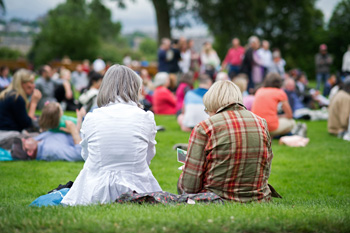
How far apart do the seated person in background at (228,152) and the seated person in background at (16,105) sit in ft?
17.1

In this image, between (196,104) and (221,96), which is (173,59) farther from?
(221,96)

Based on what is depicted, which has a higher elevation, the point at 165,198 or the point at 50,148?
the point at 165,198

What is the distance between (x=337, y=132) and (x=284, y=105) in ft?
8.04

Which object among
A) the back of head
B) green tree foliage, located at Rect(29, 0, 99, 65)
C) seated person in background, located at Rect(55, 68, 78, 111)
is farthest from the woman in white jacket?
green tree foliage, located at Rect(29, 0, 99, 65)

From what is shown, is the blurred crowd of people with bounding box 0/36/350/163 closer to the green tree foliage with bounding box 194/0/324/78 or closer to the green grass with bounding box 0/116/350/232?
the green grass with bounding box 0/116/350/232

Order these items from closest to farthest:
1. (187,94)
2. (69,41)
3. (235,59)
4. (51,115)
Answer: (51,115)
(187,94)
(235,59)
(69,41)

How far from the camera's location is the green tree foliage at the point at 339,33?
118 feet

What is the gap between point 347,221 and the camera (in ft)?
13.6

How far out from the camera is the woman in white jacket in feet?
14.5

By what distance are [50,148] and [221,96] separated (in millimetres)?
4651

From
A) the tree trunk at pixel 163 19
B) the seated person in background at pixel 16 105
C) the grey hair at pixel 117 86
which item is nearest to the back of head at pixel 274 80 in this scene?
the seated person in background at pixel 16 105

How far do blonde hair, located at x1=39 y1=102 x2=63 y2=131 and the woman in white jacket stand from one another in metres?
3.57

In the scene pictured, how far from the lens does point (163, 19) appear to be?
30.3 meters

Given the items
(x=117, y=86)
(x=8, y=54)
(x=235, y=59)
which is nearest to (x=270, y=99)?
(x=117, y=86)
